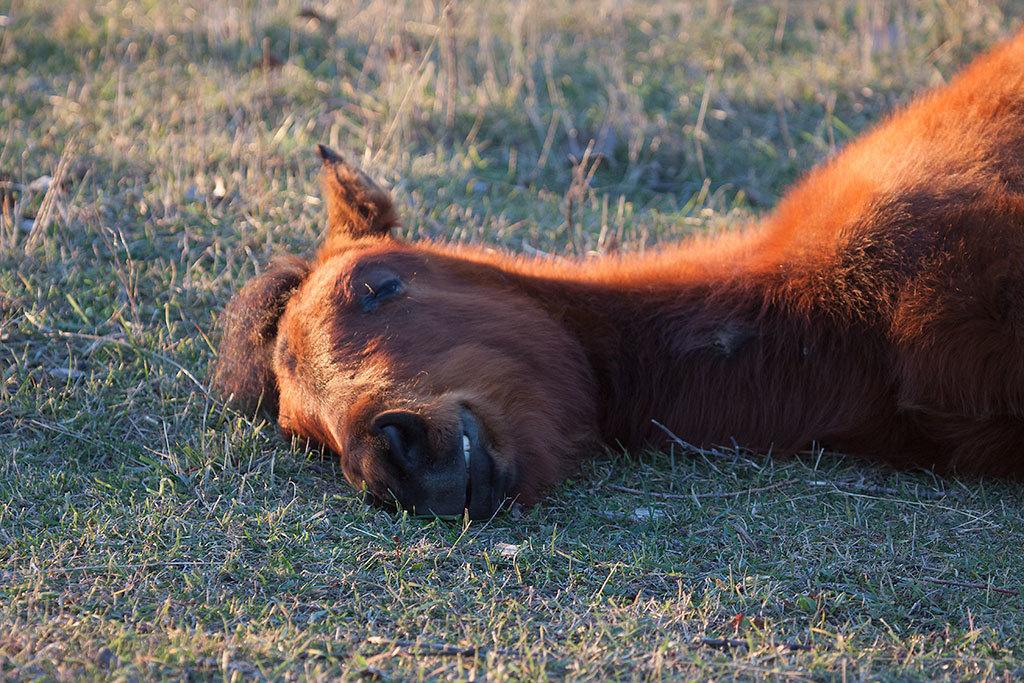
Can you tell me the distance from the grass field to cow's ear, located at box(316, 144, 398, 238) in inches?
33.9

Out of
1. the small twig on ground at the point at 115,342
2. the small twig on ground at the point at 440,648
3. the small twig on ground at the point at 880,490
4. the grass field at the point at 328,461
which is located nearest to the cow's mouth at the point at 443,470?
the grass field at the point at 328,461

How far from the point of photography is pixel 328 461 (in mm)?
3479

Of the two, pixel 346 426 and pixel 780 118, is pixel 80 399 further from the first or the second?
pixel 780 118

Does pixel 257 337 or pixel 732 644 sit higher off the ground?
pixel 257 337

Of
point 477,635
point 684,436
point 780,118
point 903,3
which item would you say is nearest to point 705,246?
point 684,436

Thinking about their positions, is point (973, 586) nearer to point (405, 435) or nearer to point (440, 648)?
point (440, 648)

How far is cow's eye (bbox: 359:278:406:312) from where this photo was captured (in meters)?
3.25

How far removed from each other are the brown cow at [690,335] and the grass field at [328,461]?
16 centimetres

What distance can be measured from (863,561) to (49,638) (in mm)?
2242

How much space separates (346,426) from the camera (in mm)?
2928

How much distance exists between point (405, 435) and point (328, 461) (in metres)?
0.78

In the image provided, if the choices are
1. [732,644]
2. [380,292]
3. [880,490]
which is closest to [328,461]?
[380,292]

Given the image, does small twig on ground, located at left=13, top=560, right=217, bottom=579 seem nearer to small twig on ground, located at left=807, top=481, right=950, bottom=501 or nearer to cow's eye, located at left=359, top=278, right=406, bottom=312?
cow's eye, located at left=359, top=278, right=406, bottom=312

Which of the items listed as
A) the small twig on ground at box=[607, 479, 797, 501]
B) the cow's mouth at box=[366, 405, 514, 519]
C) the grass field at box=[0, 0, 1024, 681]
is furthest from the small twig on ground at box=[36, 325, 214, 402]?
the small twig on ground at box=[607, 479, 797, 501]
